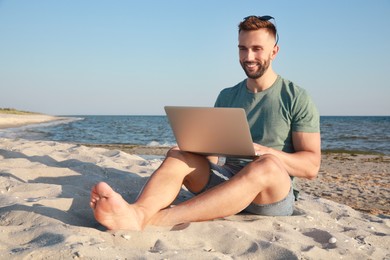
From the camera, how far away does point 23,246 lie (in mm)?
1788

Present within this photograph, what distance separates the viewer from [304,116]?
257 cm

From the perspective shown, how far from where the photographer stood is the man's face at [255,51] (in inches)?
104

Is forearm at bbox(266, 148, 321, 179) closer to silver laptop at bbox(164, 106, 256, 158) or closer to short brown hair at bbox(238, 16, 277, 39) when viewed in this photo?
silver laptop at bbox(164, 106, 256, 158)

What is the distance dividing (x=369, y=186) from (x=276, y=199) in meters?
3.00

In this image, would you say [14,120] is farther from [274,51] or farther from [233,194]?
[233,194]

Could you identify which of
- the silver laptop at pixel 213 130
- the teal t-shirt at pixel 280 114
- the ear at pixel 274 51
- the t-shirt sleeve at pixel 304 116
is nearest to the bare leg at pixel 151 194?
the silver laptop at pixel 213 130

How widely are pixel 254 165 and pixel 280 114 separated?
50 centimetres

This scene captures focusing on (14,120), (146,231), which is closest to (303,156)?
(146,231)

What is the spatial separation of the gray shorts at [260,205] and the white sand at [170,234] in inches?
1.7

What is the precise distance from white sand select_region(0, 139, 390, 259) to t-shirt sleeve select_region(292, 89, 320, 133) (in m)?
0.57

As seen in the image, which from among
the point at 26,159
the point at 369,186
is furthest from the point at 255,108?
the point at 369,186

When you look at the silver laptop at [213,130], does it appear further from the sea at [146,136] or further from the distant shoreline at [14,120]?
the distant shoreline at [14,120]

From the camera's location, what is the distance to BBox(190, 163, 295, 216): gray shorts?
8.25 feet

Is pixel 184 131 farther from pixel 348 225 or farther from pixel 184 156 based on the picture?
pixel 348 225
